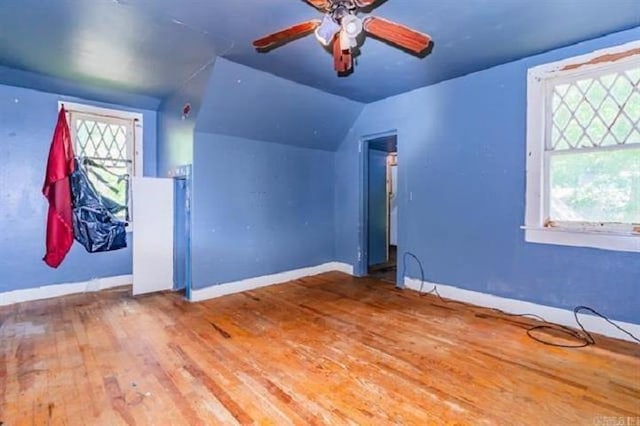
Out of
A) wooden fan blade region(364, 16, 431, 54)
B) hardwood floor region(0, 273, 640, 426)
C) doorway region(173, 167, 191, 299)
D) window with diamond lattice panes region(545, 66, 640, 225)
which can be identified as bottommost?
hardwood floor region(0, 273, 640, 426)

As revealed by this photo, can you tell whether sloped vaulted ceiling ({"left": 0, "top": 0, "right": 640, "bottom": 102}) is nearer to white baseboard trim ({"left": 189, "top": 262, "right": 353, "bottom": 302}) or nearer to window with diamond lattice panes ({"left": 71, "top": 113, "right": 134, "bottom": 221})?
window with diamond lattice panes ({"left": 71, "top": 113, "right": 134, "bottom": 221})

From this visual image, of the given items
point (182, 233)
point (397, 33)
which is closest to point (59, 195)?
point (182, 233)

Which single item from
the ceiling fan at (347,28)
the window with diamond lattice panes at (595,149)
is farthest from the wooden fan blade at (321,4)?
the window with diamond lattice panes at (595,149)

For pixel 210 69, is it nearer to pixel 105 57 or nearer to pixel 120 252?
pixel 105 57

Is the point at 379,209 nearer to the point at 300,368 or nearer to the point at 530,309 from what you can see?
the point at 530,309

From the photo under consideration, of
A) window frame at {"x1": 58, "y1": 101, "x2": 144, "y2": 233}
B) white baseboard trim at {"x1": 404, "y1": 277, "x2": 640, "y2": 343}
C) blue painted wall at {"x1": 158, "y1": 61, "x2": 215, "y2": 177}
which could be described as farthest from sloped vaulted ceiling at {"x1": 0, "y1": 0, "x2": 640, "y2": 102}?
white baseboard trim at {"x1": 404, "y1": 277, "x2": 640, "y2": 343}

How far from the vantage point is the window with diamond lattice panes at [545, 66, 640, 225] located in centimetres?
274

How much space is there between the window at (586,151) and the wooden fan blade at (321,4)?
234cm

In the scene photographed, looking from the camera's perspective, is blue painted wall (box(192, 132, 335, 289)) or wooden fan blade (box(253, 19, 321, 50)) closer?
wooden fan blade (box(253, 19, 321, 50))

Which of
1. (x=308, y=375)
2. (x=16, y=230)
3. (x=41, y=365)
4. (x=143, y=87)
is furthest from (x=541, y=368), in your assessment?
(x=16, y=230)

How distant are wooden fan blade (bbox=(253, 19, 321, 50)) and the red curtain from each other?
3206mm

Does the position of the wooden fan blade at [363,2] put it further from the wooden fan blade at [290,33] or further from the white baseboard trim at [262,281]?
the white baseboard trim at [262,281]

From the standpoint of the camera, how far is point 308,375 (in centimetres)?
220

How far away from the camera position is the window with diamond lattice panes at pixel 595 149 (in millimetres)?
2736
